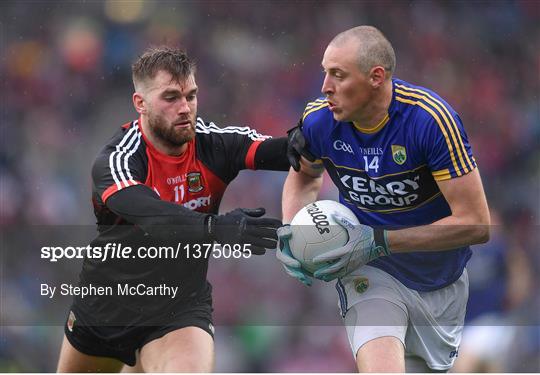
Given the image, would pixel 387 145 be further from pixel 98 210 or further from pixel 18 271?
pixel 18 271

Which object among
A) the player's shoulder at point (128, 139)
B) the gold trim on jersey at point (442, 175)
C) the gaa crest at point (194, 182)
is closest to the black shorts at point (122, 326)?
the gaa crest at point (194, 182)

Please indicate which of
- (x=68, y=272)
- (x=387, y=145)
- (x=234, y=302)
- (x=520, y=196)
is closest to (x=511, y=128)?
(x=520, y=196)

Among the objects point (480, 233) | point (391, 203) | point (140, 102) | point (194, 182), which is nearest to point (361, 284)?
point (391, 203)

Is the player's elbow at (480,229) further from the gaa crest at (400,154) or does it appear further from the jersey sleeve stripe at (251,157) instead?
the jersey sleeve stripe at (251,157)

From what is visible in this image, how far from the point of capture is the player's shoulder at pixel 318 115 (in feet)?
14.6

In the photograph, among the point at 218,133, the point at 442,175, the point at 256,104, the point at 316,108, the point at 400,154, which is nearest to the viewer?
the point at 442,175

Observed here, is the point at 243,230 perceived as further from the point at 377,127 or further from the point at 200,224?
the point at 377,127

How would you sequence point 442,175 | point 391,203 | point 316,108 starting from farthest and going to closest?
point 316,108 < point 391,203 < point 442,175

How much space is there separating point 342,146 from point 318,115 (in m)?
0.20

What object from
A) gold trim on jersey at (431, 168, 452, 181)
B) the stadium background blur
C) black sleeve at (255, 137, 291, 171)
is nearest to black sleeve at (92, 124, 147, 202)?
black sleeve at (255, 137, 291, 171)

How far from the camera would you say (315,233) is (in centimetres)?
431

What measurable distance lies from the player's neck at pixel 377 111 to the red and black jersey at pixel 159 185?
591 millimetres

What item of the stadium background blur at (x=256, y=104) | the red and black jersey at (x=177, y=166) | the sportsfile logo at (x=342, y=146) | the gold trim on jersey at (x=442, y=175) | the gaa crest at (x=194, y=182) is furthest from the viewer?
the stadium background blur at (x=256, y=104)

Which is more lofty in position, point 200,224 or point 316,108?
point 316,108
